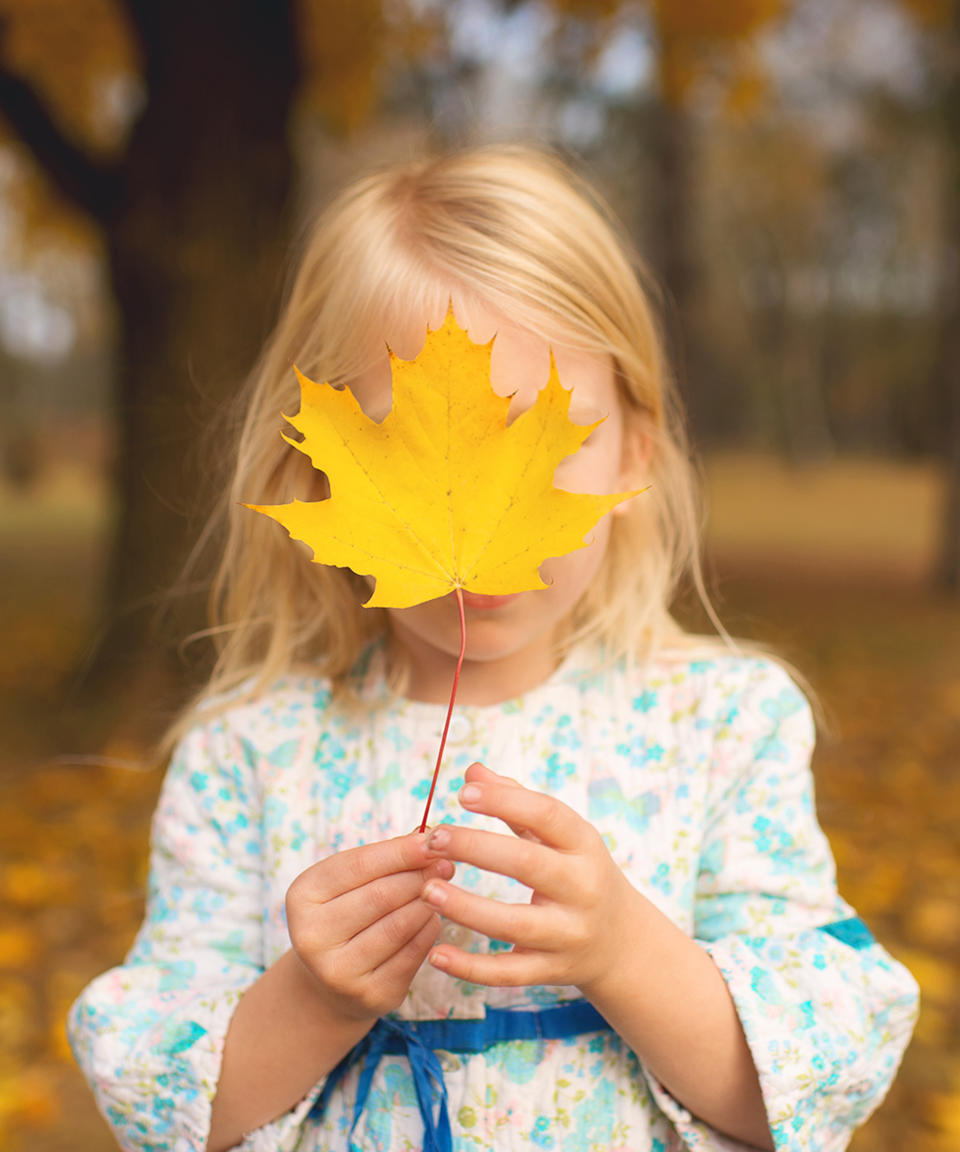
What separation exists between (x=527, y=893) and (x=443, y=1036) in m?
0.18

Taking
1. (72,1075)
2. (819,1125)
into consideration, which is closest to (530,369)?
(819,1125)

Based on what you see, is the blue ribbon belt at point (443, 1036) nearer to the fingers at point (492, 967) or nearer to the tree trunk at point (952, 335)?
the fingers at point (492, 967)

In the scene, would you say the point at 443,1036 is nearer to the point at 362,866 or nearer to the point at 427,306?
the point at 362,866

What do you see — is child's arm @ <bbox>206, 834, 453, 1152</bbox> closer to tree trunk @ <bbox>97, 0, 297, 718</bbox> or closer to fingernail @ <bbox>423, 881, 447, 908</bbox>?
fingernail @ <bbox>423, 881, 447, 908</bbox>

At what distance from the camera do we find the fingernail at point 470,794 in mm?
885

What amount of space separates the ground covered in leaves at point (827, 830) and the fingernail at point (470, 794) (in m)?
0.88

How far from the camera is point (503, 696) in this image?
138 centimetres

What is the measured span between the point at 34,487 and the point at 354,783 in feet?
79.1

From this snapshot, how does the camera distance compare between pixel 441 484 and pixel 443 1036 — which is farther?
pixel 443 1036

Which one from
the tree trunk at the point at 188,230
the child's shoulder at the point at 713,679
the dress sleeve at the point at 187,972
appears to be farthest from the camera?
the tree trunk at the point at 188,230

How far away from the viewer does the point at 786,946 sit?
4.00 feet

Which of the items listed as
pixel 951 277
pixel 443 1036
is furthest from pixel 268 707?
pixel 951 277

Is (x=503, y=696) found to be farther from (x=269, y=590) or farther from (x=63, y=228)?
(x=63, y=228)

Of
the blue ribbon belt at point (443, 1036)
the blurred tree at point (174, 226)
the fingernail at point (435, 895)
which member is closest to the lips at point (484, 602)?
the fingernail at point (435, 895)
